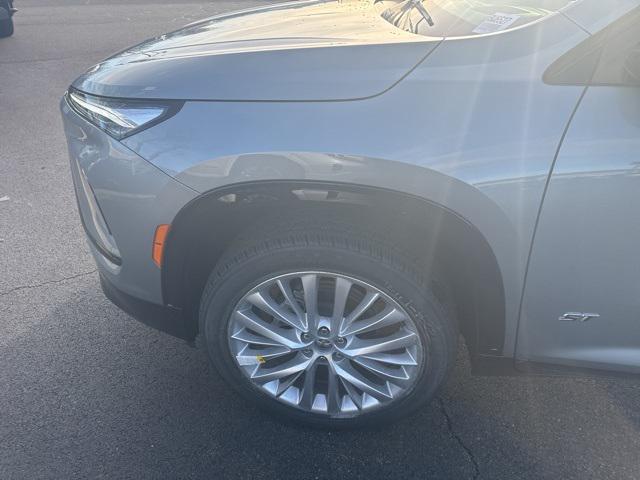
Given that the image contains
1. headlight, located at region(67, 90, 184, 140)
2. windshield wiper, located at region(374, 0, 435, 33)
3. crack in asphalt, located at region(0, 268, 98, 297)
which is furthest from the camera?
crack in asphalt, located at region(0, 268, 98, 297)

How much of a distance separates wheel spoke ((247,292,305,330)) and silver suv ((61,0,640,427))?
1 centimetres

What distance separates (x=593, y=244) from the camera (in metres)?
1.81

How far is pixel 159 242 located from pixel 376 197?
0.76 meters

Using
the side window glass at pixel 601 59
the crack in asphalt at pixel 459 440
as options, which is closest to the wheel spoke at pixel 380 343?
the crack in asphalt at pixel 459 440

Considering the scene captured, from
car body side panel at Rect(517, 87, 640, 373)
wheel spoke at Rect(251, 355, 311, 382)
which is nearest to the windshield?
car body side panel at Rect(517, 87, 640, 373)

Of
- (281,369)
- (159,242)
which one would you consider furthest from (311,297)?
(159,242)

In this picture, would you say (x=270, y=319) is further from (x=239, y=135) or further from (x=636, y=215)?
(x=636, y=215)

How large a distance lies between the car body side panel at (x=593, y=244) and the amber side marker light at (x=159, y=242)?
118 cm

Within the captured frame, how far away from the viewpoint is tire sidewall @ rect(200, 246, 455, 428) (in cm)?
197

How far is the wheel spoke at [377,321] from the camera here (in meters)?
2.06

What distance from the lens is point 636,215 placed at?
1.75 meters

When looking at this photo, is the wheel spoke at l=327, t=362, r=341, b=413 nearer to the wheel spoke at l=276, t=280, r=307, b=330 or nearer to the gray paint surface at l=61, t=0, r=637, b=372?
the wheel spoke at l=276, t=280, r=307, b=330

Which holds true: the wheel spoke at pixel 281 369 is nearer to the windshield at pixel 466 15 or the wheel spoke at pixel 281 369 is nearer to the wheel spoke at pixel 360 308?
the wheel spoke at pixel 360 308

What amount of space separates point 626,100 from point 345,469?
154 centimetres
